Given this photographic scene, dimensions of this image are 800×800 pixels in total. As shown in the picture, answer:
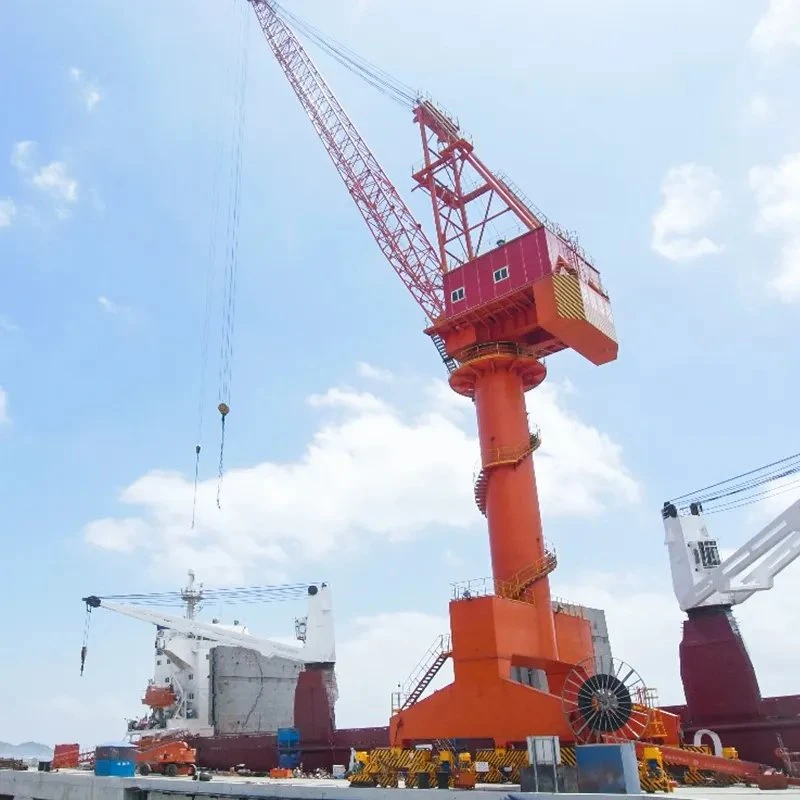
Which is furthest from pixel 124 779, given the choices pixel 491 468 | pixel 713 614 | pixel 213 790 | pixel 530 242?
pixel 530 242

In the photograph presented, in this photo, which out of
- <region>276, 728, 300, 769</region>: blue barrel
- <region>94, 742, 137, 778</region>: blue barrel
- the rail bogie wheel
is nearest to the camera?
the rail bogie wheel

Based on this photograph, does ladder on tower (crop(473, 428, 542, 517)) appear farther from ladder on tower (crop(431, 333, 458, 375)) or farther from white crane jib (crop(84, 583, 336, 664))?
white crane jib (crop(84, 583, 336, 664))

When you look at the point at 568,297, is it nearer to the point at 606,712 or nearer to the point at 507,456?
the point at 507,456

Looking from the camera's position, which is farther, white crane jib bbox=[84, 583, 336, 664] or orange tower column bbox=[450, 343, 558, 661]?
white crane jib bbox=[84, 583, 336, 664]

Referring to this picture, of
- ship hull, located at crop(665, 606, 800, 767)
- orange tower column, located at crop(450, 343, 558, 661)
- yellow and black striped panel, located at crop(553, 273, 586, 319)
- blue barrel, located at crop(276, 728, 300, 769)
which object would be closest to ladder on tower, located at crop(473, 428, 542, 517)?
orange tower column, located at crop(450, 343, 558, 661)

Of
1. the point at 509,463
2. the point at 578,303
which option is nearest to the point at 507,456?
the point at 509,463

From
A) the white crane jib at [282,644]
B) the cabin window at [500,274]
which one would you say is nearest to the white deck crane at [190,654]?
the white crane jib at [282,644]

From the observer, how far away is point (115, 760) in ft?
93.4

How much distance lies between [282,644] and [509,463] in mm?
24413

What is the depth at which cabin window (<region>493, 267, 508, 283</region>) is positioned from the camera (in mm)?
33000

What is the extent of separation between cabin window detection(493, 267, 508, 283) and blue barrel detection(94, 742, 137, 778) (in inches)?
997

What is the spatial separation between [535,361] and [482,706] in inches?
615

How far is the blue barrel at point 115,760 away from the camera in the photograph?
28.2 metres

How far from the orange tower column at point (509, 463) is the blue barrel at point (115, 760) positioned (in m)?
16.4
